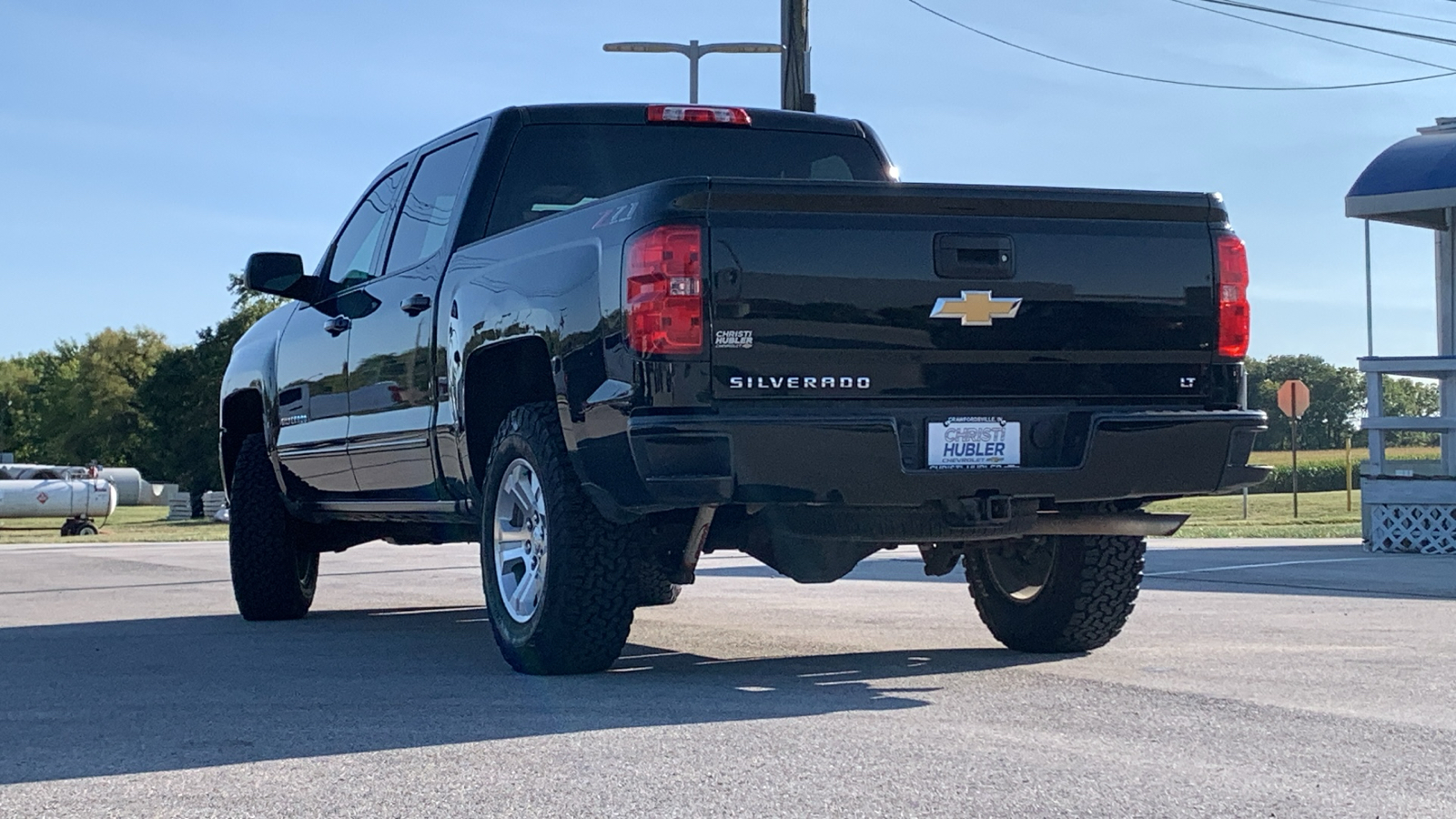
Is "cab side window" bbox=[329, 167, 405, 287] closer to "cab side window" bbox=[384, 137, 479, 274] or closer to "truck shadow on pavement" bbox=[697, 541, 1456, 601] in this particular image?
"cab side window" bbox=[384, 137, 479, 274]

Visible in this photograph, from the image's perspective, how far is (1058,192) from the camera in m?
6.12

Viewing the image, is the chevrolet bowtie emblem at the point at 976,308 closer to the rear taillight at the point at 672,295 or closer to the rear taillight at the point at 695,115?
the rear taillight at the point at 672,295

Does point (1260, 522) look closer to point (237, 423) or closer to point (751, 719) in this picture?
point (237, 423)

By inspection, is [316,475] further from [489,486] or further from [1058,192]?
[1058,192]

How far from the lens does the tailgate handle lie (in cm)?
595

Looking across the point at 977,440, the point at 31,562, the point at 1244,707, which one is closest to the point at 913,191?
the point at 977,440

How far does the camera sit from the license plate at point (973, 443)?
229 inches

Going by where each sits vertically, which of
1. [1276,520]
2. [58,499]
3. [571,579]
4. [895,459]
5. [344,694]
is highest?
[895,459]

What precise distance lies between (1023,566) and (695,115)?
236 cm

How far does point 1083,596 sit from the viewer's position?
7.12 m

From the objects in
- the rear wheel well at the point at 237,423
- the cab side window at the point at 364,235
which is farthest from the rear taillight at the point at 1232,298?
the rear wheel well at the point at 237,423

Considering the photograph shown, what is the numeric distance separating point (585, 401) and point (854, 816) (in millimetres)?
2470

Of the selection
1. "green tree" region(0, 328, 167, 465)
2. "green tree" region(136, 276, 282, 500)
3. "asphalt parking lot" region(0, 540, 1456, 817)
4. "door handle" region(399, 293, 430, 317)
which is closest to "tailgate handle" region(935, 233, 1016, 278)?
"asphalt parking lot" region(0, 540, 1456, 817)

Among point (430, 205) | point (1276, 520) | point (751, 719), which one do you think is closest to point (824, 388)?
point (751, 719)
